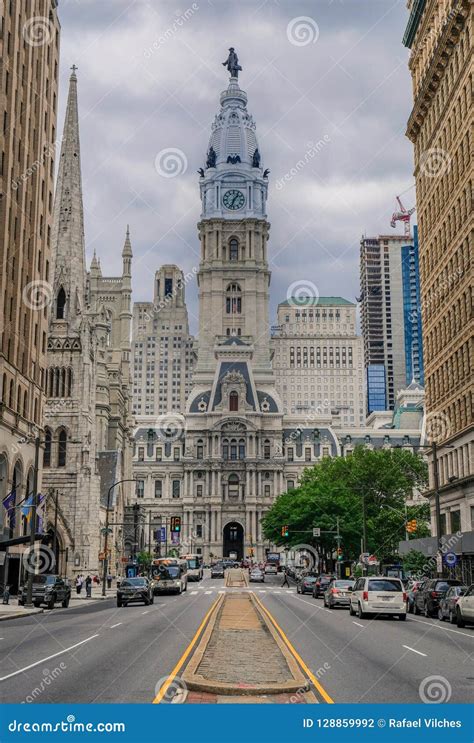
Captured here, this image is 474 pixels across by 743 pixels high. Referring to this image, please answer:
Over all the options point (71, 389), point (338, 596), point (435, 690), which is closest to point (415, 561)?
point (338, 596)

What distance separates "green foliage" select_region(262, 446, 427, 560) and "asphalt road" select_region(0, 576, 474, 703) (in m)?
54.9

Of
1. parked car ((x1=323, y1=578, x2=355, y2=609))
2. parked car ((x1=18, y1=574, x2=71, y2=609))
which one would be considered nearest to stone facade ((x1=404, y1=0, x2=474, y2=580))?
parked car ((x1=323, y1=578, x2=355, y2=609))

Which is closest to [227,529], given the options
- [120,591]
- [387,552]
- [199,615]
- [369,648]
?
[387,552]

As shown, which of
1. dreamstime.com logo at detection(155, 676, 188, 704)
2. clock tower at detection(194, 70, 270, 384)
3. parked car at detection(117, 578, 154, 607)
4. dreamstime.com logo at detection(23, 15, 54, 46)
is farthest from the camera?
clock tower at detection(194, 70, 270, 384)

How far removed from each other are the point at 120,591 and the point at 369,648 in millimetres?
27976

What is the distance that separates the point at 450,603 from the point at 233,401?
5156 inches

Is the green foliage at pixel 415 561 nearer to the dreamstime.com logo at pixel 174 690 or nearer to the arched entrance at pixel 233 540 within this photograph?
the dreamstime.com logo at pixel 174 690

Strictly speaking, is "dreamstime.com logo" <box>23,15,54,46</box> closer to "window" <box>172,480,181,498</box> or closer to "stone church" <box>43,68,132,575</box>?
"stone church" <box>43,68,132,575</box>

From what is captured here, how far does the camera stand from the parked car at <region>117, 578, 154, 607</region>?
47.5m

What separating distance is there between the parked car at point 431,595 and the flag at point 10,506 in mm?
23138

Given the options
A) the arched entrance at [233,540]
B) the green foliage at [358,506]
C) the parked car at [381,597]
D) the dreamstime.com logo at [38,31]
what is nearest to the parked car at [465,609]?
the parked car at [381,597]

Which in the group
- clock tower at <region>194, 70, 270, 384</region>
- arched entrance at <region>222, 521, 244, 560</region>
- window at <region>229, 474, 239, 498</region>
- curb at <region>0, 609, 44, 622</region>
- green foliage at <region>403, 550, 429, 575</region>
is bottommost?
curb at <region>0, 609, 44, 622</region>

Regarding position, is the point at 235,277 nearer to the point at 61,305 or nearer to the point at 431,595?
the point at 61,305

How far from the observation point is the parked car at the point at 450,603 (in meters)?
33.3
